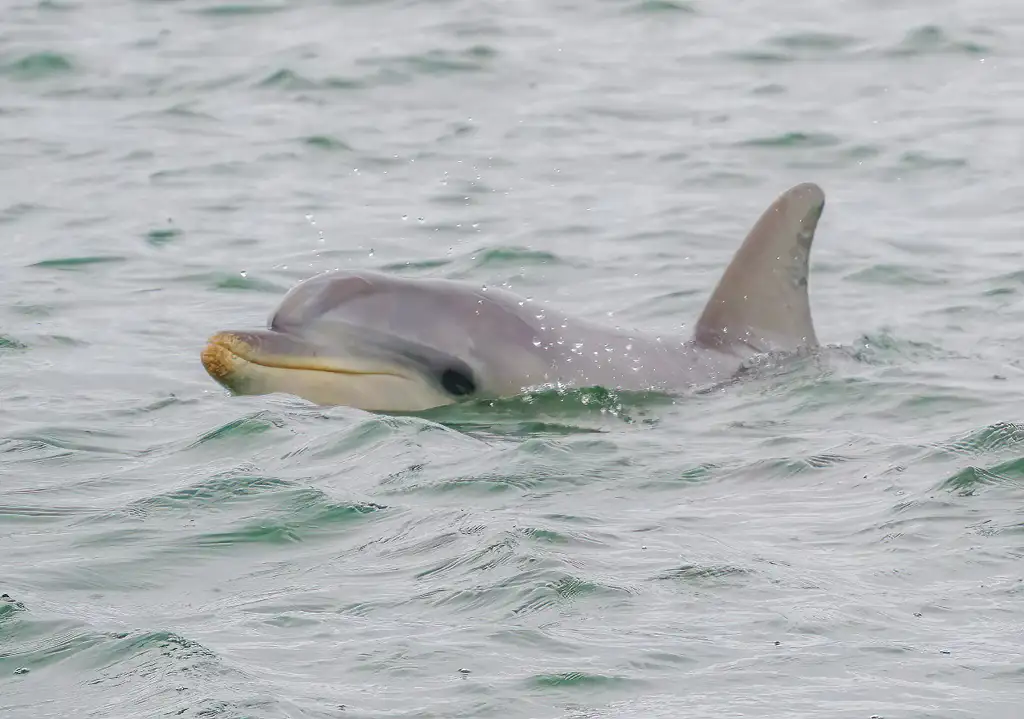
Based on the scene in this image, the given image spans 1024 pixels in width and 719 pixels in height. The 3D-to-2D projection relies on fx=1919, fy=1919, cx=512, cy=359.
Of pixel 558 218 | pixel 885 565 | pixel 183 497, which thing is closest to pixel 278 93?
pixel 558 218

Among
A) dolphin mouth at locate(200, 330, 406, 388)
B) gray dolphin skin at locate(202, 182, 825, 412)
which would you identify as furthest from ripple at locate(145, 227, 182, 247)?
dolphin mouth at locate(200, 330, 406, 388)

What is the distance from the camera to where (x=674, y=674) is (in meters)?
7.45

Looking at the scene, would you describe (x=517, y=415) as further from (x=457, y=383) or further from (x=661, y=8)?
(x=661, y=8)

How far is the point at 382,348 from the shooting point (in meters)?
11.4

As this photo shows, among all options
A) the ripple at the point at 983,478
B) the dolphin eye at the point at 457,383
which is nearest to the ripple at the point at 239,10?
the dolphin eye at the point at 457,383

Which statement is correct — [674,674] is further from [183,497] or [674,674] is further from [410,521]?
[183,497]

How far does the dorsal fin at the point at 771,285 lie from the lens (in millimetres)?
12102

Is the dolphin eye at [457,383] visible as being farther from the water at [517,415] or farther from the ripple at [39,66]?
the ripple at [39,66]

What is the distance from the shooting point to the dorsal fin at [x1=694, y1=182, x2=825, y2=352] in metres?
12.1

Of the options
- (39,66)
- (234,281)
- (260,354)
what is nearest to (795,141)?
(234,281)

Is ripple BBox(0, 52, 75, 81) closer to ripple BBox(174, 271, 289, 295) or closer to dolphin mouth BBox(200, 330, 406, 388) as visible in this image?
ripple BBox(174, 271, 289, 295)

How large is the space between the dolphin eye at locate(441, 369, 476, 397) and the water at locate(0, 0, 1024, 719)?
0.56 ft

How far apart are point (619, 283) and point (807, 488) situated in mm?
6365

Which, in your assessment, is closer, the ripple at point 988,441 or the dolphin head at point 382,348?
the ripple at point 988,441
